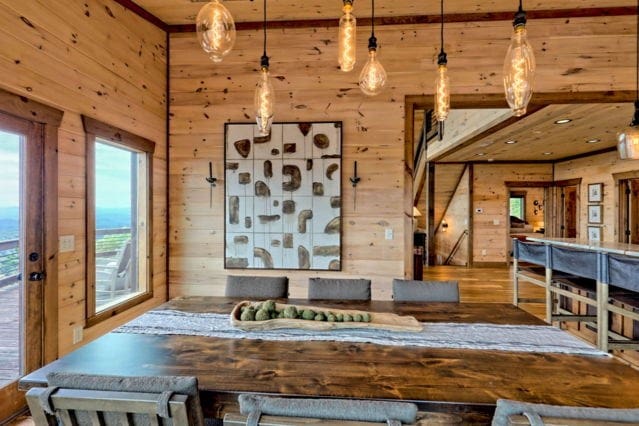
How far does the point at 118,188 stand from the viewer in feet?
10.4

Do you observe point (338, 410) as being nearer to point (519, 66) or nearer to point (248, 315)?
point (248, 315)

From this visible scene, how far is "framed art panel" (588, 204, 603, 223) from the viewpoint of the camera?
24.7 feet

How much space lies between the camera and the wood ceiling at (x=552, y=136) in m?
4.50

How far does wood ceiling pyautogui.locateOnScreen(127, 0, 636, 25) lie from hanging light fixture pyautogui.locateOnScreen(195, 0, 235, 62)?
1704 millimetres

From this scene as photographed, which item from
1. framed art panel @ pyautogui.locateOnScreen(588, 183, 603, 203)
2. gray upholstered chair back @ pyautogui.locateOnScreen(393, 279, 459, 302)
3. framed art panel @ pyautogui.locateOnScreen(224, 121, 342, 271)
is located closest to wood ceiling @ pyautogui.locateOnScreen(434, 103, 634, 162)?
framed art panel @ pyautogui.locateOnScreen(588, 183, 603, 203)

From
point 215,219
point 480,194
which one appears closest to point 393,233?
point 215,219

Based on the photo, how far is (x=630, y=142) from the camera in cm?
275

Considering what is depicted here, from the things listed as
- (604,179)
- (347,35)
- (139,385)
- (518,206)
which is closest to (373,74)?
(347,35)

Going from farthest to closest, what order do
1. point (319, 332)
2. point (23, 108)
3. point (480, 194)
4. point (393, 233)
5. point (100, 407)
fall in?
point (480, 194) < point (393, 233) < point (23, 108) < point (319, 332) < point (100, 407)

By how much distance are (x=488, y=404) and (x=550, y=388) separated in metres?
0.27

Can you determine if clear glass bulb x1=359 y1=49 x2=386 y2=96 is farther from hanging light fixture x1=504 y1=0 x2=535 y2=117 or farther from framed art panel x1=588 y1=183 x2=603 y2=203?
framed art panel x1=588 y1=183 x2=603 y2=203

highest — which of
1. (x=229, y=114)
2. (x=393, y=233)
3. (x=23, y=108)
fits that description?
(x=229, y=114)

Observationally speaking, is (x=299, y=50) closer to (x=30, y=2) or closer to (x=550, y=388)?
(x=30, y=2)

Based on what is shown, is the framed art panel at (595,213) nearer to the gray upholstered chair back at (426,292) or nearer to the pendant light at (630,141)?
the pendant light at (630,141)
